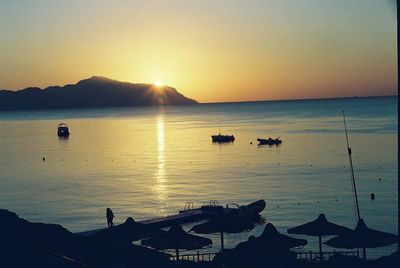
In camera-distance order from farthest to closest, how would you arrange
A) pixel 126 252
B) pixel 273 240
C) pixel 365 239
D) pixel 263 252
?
pixel 365 239
pixel 273 240
pixel 263 252
pixel 126 252

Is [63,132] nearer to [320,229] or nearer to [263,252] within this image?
[320,229]

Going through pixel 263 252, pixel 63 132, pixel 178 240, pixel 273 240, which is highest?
pixel 63 132

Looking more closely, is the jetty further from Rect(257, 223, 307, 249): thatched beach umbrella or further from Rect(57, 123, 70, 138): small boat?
Rect(57, 123, 70, 138): small boat

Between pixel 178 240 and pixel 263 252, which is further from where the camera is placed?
pixel 178 240

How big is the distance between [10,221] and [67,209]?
40831 mm

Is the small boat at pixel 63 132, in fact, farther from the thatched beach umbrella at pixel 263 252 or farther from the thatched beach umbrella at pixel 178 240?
the thatched beach umbrella at pixel 263 252

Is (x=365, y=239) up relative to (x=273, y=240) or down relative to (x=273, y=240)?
down

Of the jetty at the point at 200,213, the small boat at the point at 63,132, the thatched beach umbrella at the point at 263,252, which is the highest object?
the small boat at the point at 63,132

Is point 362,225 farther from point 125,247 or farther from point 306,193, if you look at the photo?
point 306,193

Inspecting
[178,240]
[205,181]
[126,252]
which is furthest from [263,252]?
[205,181]

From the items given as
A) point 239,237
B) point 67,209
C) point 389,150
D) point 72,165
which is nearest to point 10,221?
point 239,237

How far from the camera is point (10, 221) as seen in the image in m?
20.9

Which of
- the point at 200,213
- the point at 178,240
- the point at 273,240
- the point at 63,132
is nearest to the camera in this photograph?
the point at 273,240

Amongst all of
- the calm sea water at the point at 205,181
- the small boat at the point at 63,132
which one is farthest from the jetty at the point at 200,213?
the small boat at the point at 63,132
